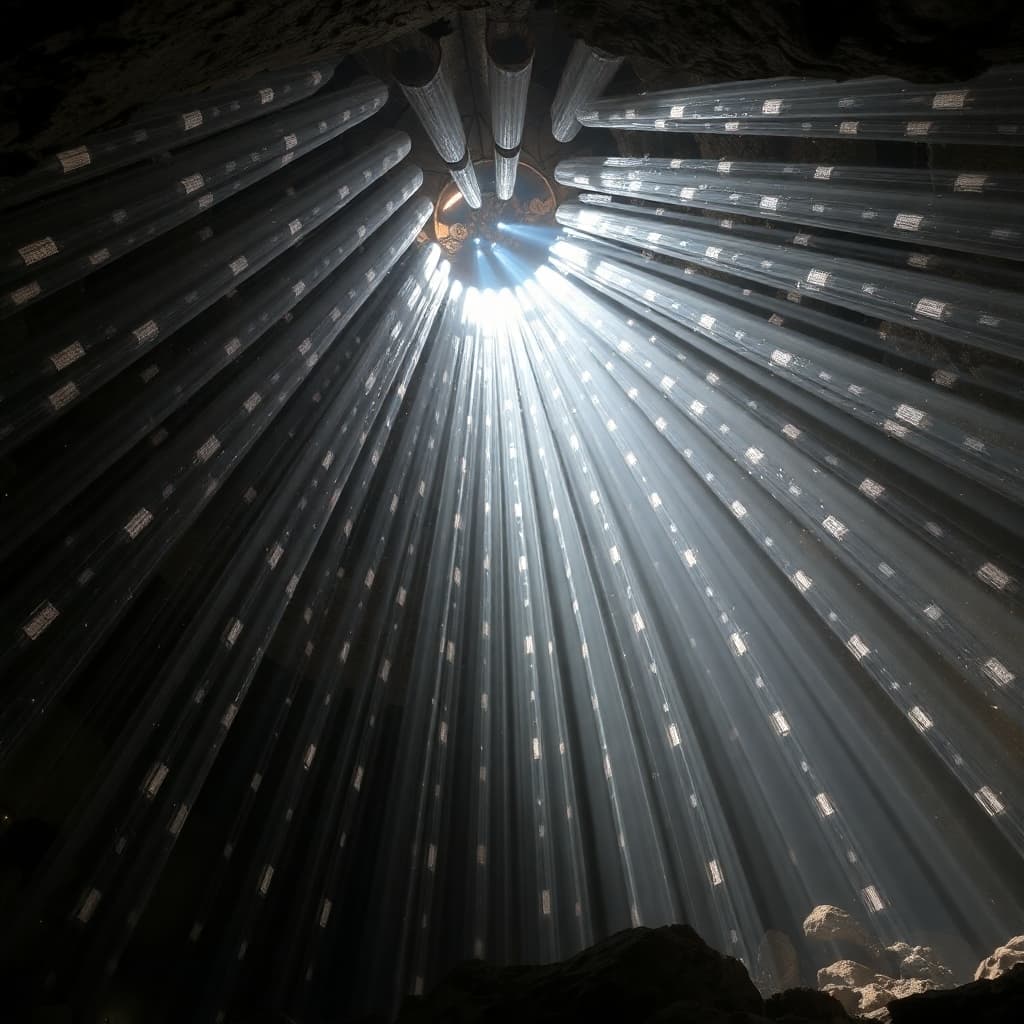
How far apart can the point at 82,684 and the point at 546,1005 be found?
452 centimetres

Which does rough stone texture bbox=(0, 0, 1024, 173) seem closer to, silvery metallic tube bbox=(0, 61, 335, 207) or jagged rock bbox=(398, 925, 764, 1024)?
silvery metallic tube bbox=(0, 61, 335, 207)

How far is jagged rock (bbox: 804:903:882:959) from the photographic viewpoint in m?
7.24

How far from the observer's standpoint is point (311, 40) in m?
4.51

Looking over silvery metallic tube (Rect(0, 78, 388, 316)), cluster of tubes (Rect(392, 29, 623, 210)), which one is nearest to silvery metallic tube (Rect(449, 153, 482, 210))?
cluster of tubes (Rect(392, 29, 623, 210))

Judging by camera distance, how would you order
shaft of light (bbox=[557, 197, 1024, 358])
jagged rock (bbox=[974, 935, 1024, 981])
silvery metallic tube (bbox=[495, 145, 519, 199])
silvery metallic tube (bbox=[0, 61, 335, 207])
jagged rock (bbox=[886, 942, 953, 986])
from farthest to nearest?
1. silvery metallic tube (bbox=[495, 145, 519, 199])
2. jagged rock (bbox=[886, 942, 953, 986])
3. shaft of light (bbox=[557, 197, 1024, 358])
4. jagged rock (bbox=[974, 935, 1024, 981])
5. silvery metallic tube (bbox=[0, 61, 335, 207])

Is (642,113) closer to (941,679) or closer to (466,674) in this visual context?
(941,679)

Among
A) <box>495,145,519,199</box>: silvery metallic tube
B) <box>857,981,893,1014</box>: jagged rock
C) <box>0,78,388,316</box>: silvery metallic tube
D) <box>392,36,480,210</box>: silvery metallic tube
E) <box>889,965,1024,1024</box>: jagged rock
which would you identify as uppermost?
<box>495,145,519,199</box>: silvery metallic tube

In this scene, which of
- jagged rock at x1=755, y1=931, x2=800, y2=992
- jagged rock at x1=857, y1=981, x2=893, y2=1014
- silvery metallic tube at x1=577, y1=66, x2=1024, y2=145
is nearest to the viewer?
silvery metallic tube at x1=577, y1=66, x2=1024, y2=145

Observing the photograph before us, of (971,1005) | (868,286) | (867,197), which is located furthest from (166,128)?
(971,1005)

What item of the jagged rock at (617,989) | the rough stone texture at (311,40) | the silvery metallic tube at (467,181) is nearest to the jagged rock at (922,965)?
the jagged rock at (617,989)

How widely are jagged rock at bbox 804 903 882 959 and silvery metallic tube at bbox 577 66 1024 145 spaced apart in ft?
22.5

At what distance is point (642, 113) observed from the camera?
888cm

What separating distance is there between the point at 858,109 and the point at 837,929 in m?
7.37

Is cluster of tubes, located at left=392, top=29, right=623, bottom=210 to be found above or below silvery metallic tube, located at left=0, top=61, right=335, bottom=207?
→ above
